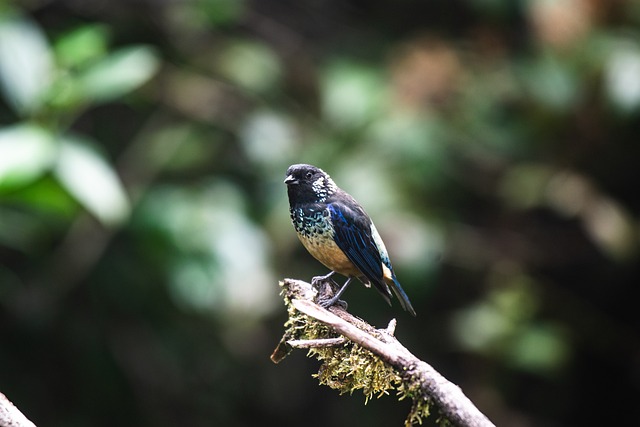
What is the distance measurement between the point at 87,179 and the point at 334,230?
188cm

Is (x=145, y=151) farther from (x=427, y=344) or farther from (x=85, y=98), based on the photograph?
(x=427, y=344)

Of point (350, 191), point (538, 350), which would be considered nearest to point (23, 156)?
point (350, 191)

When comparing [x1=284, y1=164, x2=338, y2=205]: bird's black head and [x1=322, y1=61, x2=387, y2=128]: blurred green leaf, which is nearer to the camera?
[x1=284, y1=164, x2=338, y2=205]: bird's black head

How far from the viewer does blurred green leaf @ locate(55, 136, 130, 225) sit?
3.87 m

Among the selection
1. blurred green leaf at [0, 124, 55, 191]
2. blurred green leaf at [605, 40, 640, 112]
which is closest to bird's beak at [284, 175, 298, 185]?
blurred green leaf at [0, 124, 55, 191]

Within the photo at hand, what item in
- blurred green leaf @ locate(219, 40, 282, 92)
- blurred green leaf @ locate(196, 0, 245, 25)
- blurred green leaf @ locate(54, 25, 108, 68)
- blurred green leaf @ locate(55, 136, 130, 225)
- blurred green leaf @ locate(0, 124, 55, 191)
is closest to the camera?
blurred green leaf @ locate(0, 124, 55, 191)

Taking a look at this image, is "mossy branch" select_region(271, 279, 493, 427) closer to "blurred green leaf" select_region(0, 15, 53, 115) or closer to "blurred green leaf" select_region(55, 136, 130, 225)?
"blurred green leaf" select_region(55, 136, 130, 225)

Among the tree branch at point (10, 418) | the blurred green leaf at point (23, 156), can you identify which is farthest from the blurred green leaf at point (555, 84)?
the tree branch at point (10, 418)

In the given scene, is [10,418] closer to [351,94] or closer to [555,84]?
[351,94]

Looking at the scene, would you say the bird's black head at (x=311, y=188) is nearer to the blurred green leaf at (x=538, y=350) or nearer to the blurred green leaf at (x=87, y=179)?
the blurred green leaf at (x=87, y=179)

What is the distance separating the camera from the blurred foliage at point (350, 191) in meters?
4.98

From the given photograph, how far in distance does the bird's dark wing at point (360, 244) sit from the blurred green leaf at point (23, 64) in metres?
2.27

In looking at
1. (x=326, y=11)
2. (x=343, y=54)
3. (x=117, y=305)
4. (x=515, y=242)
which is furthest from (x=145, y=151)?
(x=515, y=242)

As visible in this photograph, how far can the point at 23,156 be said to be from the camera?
3520 mm
